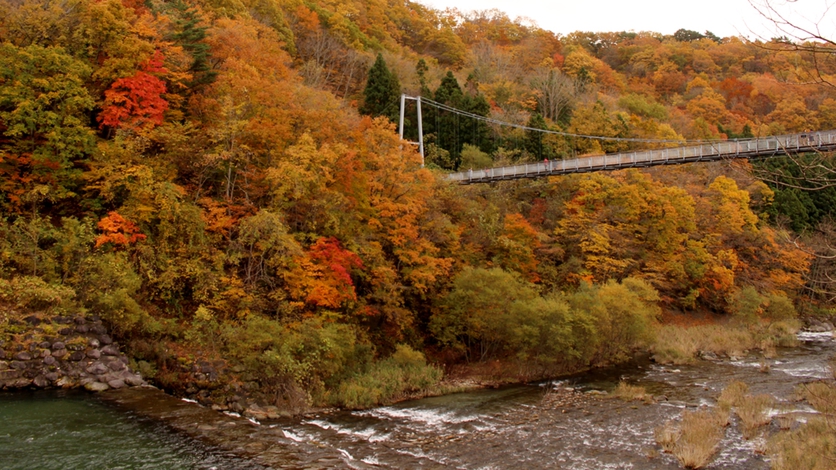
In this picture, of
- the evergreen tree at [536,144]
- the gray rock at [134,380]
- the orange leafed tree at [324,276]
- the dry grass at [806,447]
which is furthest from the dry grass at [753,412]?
the evergreen tree at [536,144]

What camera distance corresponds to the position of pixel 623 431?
12477 mm

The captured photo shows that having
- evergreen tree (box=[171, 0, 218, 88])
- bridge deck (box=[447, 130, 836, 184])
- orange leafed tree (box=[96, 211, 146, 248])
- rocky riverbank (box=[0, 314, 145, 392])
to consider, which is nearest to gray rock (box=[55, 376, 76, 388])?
rocky riverbank (box=[0, 314, 145, 392])

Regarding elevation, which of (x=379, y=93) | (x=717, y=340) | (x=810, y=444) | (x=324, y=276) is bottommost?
(x=717, y=340)

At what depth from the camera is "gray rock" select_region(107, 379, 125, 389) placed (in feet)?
41.0

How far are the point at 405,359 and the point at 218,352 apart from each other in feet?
18.4

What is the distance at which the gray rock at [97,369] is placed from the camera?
41.2ft

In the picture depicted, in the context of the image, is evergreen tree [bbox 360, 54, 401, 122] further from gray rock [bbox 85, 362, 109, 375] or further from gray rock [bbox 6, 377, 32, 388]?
gray rock [bbox 6, 377, 32, 388]

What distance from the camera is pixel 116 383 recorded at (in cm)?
1257

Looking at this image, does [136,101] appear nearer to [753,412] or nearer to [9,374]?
[9,374]

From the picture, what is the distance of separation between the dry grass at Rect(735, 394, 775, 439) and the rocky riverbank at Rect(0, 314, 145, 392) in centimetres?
1321

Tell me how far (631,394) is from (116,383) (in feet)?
42.3

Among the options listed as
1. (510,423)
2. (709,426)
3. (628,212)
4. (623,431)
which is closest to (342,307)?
(510,423)

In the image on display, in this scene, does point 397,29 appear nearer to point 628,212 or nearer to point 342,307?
point 628,212

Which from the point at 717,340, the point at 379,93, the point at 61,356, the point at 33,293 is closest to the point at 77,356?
the point at 61,356
